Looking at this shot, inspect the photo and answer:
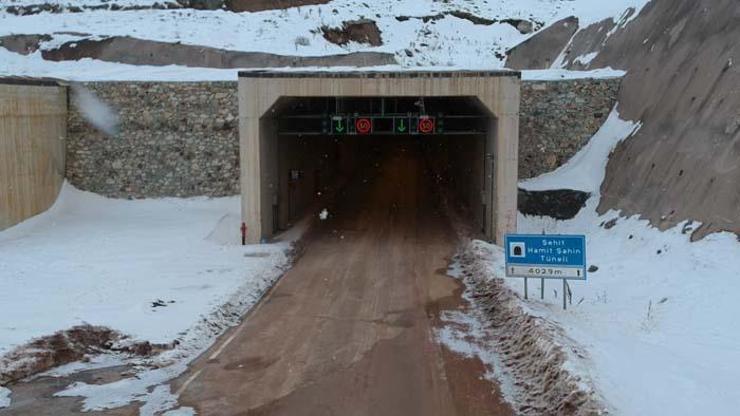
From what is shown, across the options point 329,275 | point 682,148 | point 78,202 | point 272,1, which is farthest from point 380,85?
point 272,1

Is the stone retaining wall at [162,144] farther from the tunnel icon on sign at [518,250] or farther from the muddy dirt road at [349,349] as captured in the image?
the tunnel icon on sign at [518,250]

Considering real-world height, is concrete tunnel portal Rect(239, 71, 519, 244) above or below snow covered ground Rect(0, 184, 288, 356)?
above

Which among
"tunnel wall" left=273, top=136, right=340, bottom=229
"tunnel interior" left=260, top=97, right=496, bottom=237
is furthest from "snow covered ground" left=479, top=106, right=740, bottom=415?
"tunnel wall" left=273, top=136, right=340, bottom=229

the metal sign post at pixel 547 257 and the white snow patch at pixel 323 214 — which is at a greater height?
the metal sign post at pixel 547 257

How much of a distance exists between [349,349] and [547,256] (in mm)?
4336

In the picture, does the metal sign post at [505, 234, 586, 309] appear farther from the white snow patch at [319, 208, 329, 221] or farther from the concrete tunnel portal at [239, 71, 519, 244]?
the white snow patch at [319, 208, 329, 221]

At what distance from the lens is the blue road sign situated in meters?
13.2

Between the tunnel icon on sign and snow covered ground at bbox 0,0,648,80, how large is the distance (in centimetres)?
2836

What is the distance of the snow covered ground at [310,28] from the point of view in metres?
44.0

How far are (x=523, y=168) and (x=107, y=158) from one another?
16.6 metres

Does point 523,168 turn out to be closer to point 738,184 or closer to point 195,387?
point 738,184

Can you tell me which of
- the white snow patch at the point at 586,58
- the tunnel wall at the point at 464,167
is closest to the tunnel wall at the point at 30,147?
the tunnel wall at the point at 464,167

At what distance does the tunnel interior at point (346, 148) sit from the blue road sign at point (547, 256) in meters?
10.0

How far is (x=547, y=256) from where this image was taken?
1341cm
